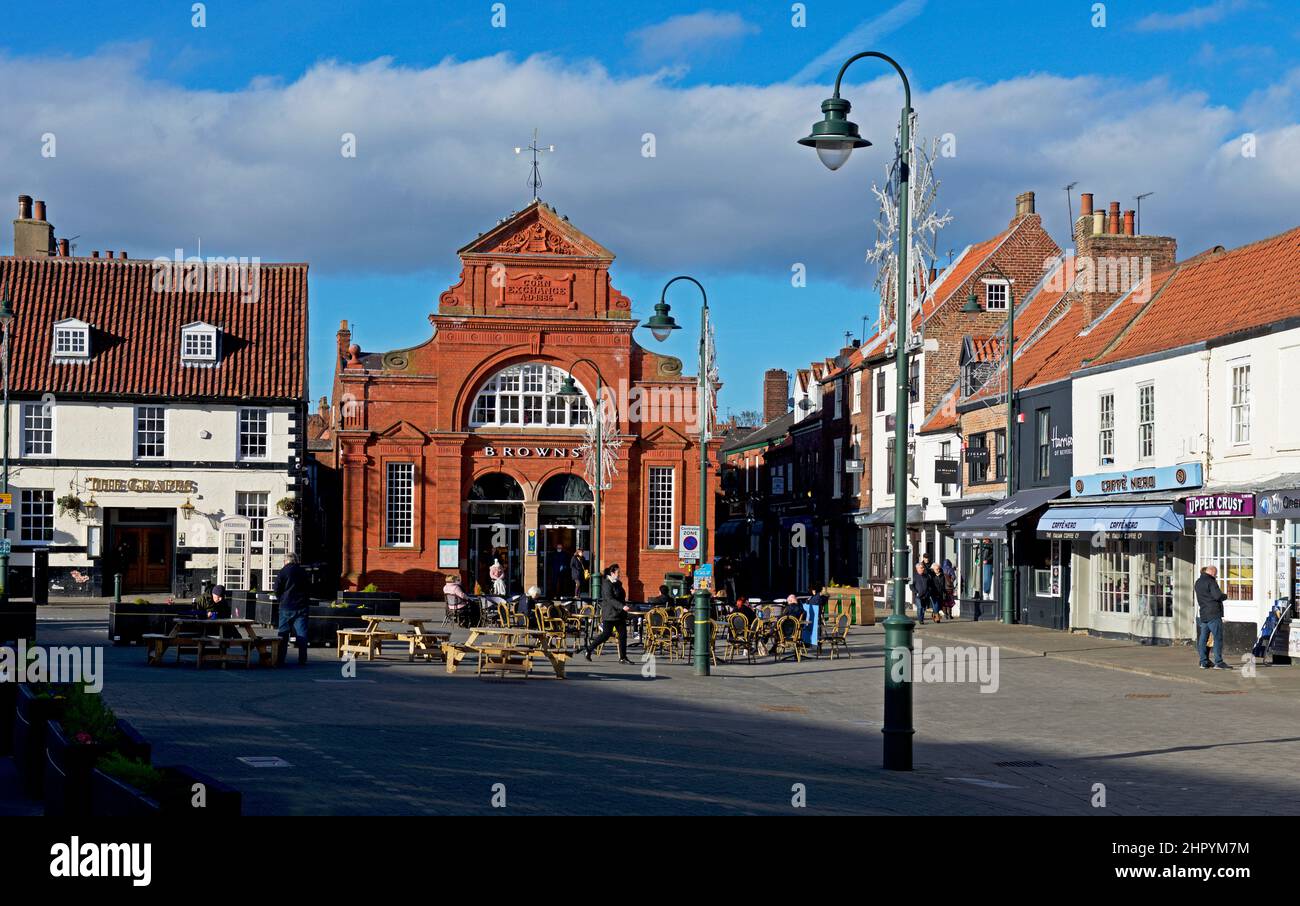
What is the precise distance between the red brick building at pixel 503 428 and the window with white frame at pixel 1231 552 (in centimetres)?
2702

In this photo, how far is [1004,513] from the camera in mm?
39656

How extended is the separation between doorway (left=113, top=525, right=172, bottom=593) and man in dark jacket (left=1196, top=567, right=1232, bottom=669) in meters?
34.6

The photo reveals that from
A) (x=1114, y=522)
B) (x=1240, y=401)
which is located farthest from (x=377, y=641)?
(x=1240, y=401)

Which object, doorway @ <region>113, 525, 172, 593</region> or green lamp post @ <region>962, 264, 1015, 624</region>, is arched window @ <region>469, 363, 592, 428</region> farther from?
green lamp post @ <region>962, 264, 1015, 624</region>

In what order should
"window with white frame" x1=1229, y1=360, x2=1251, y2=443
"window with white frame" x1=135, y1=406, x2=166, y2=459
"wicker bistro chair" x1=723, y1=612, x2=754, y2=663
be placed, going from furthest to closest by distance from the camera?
1. "window with white frame" x1=135, y1=406, x2=166, y2=459
2. "window with white frame" x1=1229, y1=360, x2=1251, y2=443
3. "wicker bistro chair" x1=723, y1=612, x2=754, y2=663

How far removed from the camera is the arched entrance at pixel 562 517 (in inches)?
2169

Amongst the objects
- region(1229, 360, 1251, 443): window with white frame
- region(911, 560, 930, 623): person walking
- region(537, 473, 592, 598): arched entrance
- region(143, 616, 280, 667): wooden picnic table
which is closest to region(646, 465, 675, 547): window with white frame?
region(537, 473, 592, 598): arched entrance

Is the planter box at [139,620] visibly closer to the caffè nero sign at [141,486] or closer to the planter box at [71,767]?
the planter box at [71,767]

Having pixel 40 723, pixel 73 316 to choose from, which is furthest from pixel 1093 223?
pixel 40 723

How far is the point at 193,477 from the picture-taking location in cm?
5125

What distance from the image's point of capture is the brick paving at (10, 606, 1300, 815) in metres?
12.2

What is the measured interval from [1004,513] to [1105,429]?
467cm

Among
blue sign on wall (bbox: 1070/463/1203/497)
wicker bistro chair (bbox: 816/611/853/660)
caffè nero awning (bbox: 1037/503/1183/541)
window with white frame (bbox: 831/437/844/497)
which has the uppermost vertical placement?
window with white frame (bbox: 831/437/844/497)

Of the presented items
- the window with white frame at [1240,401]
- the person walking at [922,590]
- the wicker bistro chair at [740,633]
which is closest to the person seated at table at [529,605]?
the wicker bistro chair at [740,633]
